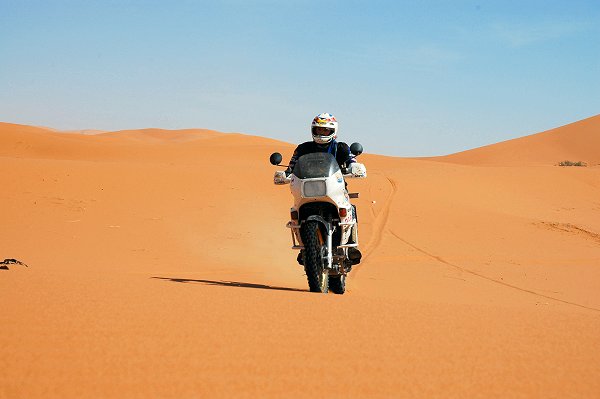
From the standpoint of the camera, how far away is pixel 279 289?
681 centimetres

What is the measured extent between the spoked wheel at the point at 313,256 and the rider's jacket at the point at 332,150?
0.96 metres

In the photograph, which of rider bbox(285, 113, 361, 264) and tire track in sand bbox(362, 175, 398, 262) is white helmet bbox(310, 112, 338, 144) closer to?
rider bbox(285, 113, 361, 264)

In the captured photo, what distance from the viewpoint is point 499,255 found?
15836 mm

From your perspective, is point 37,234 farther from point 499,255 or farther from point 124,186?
point 499,255

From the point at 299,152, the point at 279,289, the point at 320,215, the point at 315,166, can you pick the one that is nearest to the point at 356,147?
the point at 315,166

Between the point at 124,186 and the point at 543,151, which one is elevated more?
the point at 543,151

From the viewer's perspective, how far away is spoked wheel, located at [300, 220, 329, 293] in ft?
23.9

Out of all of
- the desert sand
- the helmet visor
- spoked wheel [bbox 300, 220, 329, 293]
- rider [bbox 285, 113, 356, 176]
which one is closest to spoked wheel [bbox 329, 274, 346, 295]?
the desert sand

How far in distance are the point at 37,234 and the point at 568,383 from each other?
1285 cm

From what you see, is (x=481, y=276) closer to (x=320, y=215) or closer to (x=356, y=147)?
(x=356, y=147)

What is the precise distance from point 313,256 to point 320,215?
49cm

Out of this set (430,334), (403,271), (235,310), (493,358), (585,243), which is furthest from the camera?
(585,243)

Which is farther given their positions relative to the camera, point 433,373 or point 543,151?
point 543,151

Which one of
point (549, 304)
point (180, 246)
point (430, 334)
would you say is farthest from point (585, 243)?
Answer: point (430, 334)
